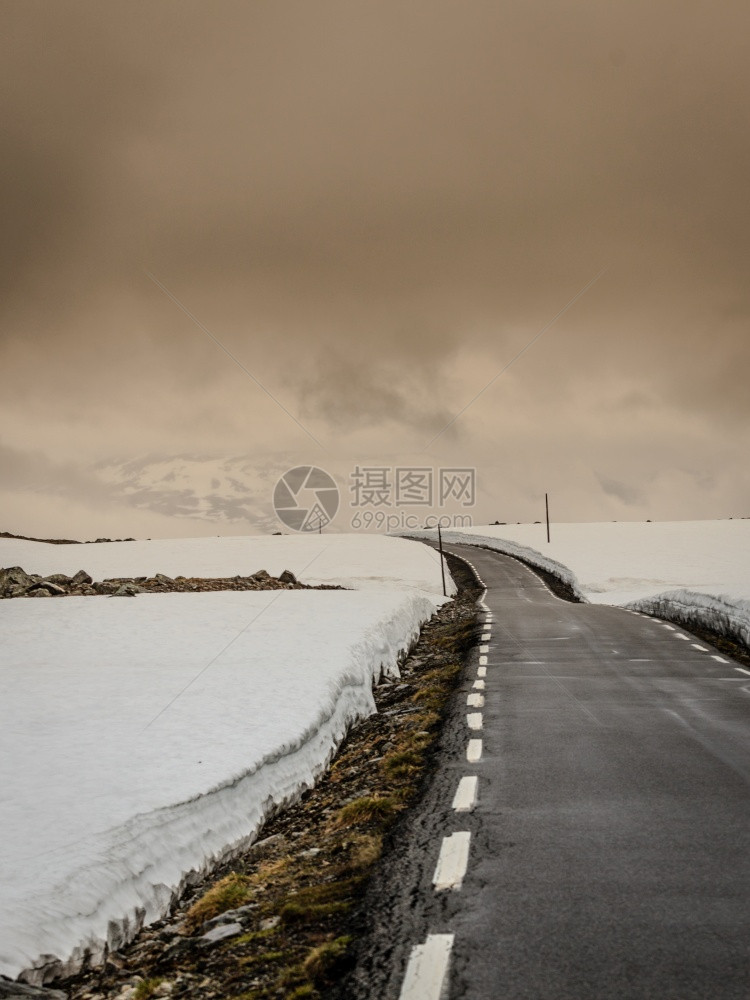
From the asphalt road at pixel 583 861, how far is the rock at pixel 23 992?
1904mm

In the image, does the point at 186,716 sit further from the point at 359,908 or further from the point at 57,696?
the point at 359,908

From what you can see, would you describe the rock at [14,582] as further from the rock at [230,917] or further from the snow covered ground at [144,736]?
the rock at [230,917]

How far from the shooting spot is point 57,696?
1142cm

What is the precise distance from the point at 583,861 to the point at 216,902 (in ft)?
9.23

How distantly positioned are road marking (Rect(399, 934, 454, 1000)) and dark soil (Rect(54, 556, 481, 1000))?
430 mm

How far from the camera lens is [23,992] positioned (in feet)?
14.2

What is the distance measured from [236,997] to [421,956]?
1116mm

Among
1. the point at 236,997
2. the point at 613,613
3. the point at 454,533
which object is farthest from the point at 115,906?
the point at 454,533

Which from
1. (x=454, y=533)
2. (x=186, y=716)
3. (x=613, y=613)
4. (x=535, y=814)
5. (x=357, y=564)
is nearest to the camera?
(x=535, y=814)

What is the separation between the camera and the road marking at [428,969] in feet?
12.4

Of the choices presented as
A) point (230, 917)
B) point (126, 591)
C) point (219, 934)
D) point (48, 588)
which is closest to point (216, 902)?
point (230, 917)

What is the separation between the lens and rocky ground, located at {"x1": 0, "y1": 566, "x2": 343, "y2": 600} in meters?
26.5

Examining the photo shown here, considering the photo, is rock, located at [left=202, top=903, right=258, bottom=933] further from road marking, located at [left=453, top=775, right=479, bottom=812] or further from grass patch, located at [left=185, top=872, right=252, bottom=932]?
road marking, located at [left=453, top=775, right=479, bottom=812]

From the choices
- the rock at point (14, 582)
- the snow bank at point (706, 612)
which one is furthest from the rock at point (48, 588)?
the snow bank at point (706, 612)
